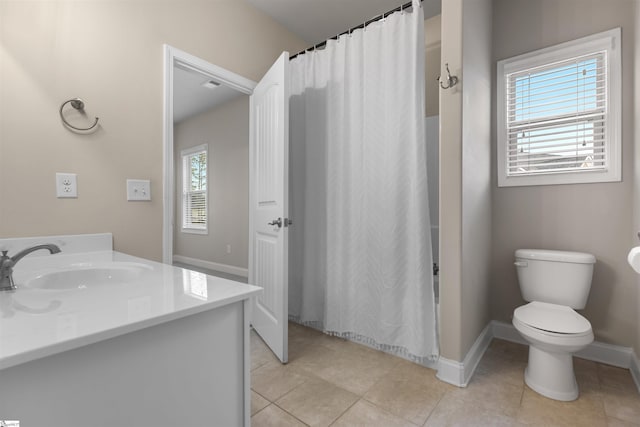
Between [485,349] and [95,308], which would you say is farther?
[485,349]

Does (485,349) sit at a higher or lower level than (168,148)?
lower

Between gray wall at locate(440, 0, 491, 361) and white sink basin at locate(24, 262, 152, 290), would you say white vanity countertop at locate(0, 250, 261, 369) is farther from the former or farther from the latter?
gray wall at locate(440, 0, 491, 361)

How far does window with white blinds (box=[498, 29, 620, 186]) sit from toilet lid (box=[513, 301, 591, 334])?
2.86 feet

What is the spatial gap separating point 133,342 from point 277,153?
1.58 metres

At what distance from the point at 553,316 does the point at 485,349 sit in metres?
0.60

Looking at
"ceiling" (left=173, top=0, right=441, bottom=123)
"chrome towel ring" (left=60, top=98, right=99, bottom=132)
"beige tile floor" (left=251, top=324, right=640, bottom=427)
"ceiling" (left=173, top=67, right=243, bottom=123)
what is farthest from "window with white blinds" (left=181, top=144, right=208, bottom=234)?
"beige tile floor" (left=251, top=324, right=640, bottom=427)

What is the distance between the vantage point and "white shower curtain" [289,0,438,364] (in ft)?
6.28

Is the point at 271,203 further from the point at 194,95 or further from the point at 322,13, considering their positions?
the point at 194,95

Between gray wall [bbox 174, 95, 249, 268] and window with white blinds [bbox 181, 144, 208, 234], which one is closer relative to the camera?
gray wall [bbox 174, 95, 249, 268]

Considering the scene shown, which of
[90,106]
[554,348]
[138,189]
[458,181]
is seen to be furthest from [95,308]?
[554,348]

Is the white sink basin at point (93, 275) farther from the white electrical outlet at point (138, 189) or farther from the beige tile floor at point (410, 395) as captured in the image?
the beige tile floor at point (410, 395)

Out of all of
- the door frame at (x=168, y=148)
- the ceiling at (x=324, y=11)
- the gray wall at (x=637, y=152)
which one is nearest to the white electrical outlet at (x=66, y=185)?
the door frame at (x=168, y=148)

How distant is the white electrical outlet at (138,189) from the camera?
71.5 inches

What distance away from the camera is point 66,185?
5.16 feet
